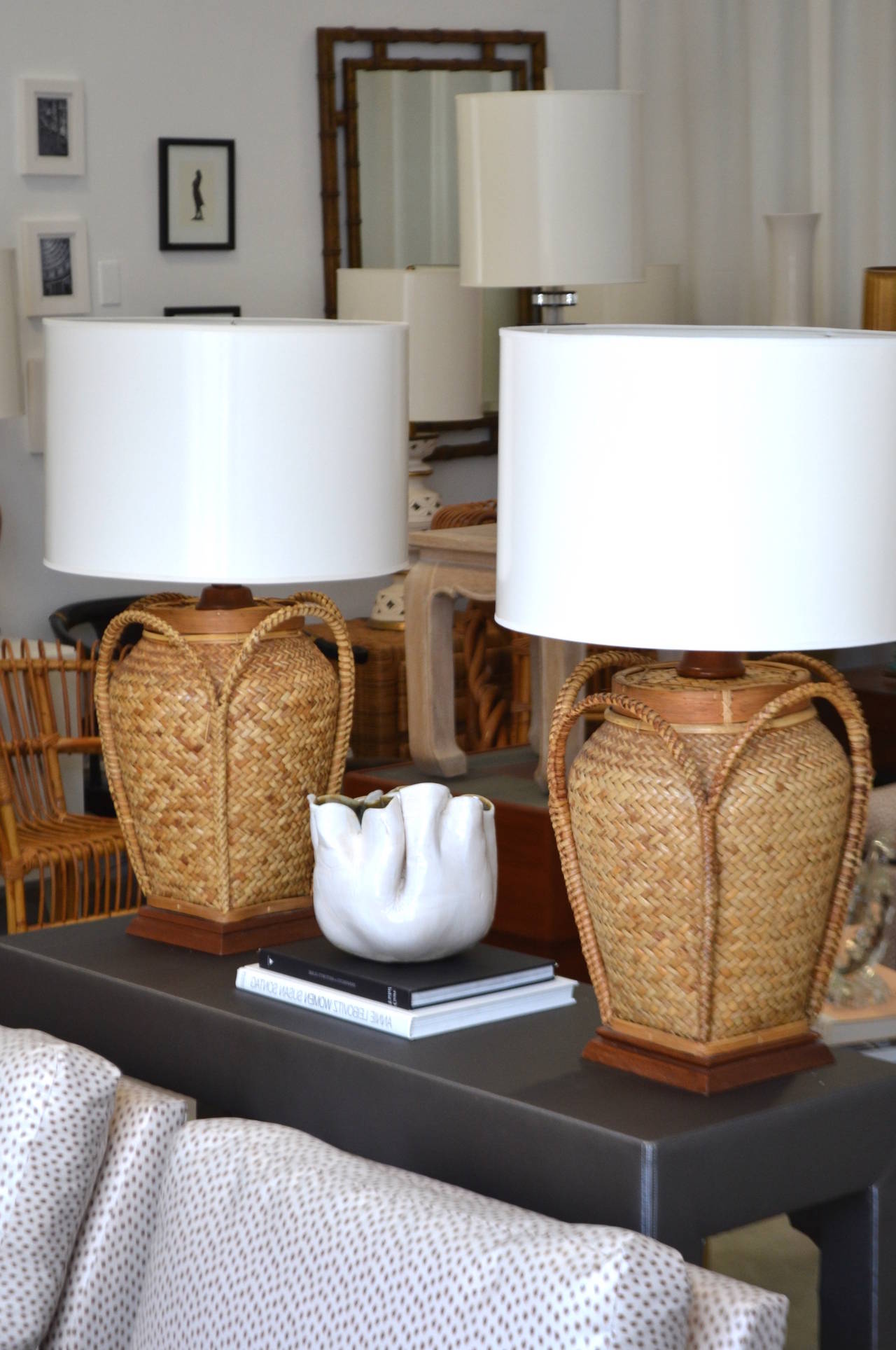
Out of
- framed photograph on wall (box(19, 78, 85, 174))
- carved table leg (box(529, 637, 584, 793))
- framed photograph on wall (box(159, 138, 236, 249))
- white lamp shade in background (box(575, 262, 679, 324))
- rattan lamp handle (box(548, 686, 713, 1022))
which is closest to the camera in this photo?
rattan lamp handle (box(548, 686, 713, 1022))

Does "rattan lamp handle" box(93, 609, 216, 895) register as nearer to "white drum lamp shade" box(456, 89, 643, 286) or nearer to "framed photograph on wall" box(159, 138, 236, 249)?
"white drum lamp shade" box(456, 89, 643, 286)

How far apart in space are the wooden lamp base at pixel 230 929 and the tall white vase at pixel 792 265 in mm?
3642

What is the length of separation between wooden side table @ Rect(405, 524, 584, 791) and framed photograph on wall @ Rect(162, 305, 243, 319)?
2053 millimetres

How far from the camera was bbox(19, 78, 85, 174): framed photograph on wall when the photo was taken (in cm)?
525

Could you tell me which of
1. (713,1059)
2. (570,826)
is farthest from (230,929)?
(713,1059)

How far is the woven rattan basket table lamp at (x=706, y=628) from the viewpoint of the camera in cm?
152

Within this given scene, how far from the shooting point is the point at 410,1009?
184 centimetres

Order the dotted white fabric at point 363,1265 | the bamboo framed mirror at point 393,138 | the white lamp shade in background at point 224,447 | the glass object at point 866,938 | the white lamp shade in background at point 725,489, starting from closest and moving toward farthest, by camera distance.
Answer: the dotted white fabric at point 363,1265 < the white lamp shade in background at point 725,489 < the white lamp shade in background at point 224,447 < the glass object at point 866,938 < the bamboo framed mirror at point 393,138

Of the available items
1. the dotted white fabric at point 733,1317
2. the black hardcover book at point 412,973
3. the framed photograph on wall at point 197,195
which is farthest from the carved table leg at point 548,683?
the framed photograph on wall at point 197,195

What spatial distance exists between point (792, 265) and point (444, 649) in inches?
87.9

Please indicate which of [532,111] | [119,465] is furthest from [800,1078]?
[532,111]

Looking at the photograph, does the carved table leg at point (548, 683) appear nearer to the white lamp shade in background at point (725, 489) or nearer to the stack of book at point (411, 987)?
the stack of book at point (411, 987)

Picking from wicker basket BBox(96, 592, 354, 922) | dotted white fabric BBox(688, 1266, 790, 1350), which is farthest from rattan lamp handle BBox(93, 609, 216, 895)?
dotted white fabric BBox(688, 1266, 790, 1350)

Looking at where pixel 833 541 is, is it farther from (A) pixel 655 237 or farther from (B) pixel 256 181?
(A) pixel 655 237
